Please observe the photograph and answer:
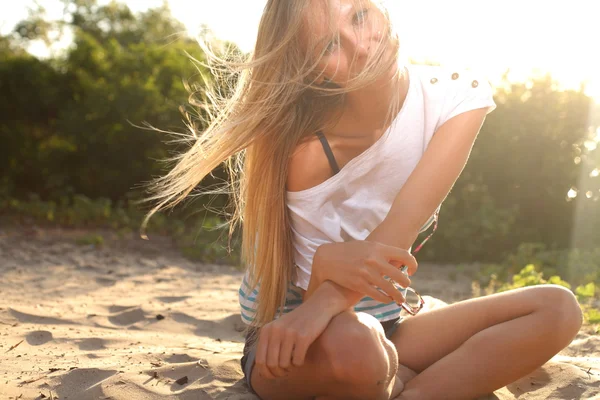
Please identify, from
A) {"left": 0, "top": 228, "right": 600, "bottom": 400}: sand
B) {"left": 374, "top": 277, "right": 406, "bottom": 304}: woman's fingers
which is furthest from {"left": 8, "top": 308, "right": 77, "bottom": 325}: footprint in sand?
{"left": 374, "top": 277, "right": 406, "bottom": 304}: woman's fingers

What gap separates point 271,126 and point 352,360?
98cm

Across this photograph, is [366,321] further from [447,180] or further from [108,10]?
[108,10]

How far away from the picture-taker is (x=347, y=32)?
232 cm

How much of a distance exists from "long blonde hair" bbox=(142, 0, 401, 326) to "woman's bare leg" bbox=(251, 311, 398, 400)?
512 mm

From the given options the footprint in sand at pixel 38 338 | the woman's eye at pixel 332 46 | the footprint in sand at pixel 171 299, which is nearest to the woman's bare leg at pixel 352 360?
the woman's eye at pixel 332 46

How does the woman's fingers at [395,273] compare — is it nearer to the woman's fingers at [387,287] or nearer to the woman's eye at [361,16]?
the woman's fingers at [387,287]

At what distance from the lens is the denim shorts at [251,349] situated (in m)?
2.51

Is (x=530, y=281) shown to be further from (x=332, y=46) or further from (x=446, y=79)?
(x=332, y=46)

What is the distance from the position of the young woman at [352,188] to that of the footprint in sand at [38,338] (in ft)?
3.92

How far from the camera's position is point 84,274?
5.55 m

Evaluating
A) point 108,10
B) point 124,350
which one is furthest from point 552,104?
point 108,10

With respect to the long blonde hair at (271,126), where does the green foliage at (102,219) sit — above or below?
below

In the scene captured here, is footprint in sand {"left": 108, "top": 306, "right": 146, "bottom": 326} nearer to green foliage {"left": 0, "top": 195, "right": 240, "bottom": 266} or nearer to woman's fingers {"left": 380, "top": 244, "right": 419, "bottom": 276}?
woman's fingers {"left": 380, "top": 244, "right": 419, "bottom": 276}

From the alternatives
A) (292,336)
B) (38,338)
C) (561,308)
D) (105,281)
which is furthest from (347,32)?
(105,281)
